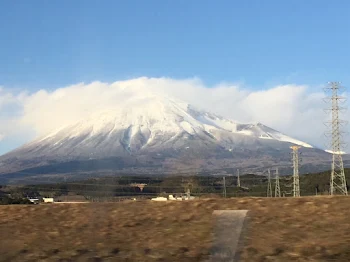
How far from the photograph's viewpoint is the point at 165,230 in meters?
10.1

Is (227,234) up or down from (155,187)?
up

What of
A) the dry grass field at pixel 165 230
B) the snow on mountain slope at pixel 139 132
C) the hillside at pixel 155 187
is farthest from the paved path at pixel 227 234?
the snow on mountain slope at pixel 139 132

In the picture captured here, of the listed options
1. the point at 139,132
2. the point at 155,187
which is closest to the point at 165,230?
the point at 155,187

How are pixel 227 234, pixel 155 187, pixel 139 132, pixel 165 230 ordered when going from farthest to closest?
1. pixel 139 132
2. pixel 155 187
3. pixel 165 230
4. pixel 227 234

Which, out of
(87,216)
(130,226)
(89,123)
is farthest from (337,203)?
(89,123)

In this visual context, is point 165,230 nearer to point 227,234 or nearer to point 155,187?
point 227,234

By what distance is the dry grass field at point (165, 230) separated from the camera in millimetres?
8656

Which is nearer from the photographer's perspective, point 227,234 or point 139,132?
point 227,234

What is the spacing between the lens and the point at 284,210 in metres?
10.9

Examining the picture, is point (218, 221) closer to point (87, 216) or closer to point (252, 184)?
point (87, 216)

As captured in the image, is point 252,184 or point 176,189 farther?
point 252,184

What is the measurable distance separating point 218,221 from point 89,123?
577 feet

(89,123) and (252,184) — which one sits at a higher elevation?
(89,123)

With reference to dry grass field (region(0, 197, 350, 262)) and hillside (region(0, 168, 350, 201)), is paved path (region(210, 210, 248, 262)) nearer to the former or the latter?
dry grass field (region(0, 197, 350, 262))
